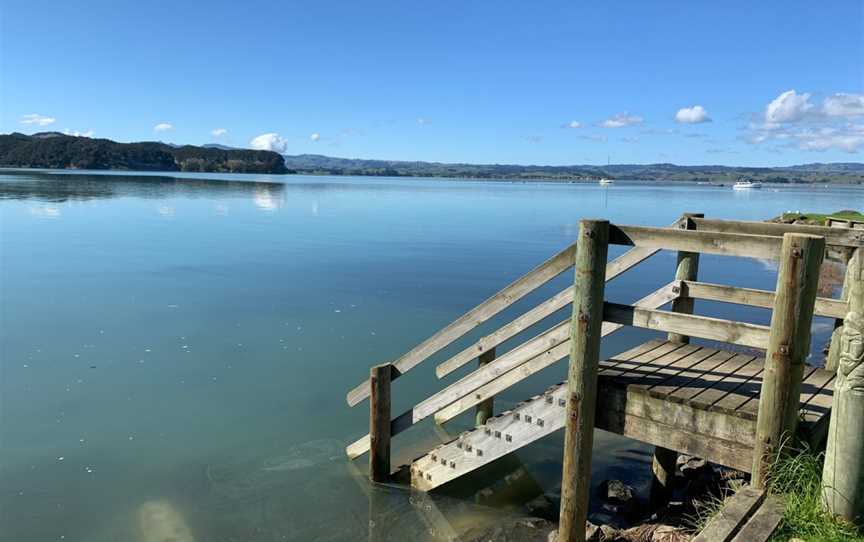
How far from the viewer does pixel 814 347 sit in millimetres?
15609

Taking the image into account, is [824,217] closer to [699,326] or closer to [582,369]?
[699,326]

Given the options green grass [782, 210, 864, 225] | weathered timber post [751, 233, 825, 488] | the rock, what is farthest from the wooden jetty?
green grass [782, 210, 864, 225]

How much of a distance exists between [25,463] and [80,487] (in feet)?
4.12

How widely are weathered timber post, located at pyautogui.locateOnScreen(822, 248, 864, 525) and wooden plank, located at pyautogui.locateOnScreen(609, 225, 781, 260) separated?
0.73 meters

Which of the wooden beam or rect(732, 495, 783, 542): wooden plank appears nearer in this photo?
rect(732, 495, 783, 542): wooden plank

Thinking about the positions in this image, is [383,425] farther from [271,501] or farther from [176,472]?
[176,472]

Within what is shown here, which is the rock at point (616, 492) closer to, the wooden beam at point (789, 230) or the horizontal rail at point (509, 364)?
the horizontal rail at point (509, 364)

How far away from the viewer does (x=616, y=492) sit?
8.24 meters

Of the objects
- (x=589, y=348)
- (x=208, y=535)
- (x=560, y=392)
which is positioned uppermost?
(x=589, y=348)

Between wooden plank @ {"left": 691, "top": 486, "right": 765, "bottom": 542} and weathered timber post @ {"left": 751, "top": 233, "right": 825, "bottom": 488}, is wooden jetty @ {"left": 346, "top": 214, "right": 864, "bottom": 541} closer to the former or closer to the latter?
weathered timber post @ {"left": 751, "top": 233, "right": 825, "bottom": 488}

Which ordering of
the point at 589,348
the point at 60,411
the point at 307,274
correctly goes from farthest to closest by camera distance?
the point at 307,274, the point at 60,411, the point at 589,348

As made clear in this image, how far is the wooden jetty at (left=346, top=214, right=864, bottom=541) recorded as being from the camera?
190 inches

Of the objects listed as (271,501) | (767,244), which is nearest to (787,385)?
(767,244)

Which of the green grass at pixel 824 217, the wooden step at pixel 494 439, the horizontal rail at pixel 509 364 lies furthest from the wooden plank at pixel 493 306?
the green grass at pixel 824 217
